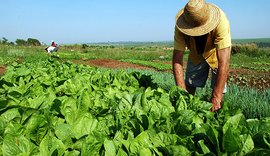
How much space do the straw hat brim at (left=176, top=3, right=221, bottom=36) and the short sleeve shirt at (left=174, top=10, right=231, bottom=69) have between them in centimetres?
8

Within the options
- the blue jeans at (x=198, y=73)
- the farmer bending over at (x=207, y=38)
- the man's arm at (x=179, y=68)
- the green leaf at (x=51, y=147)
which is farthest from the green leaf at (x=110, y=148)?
the blue jeans at (x=198, y=73)

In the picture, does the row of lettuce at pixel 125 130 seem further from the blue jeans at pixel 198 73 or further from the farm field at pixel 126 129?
the blue jeans at pixel 198 73

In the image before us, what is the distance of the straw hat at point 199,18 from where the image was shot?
3.58 m

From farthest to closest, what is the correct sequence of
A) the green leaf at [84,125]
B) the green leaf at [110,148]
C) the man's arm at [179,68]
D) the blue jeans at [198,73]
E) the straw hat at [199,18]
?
the blue jeans at [198,73] < the man's arm at [179,68] < the straw hat at [199,18] < the green leaf at [84,125] < the green leaf at [110,148]

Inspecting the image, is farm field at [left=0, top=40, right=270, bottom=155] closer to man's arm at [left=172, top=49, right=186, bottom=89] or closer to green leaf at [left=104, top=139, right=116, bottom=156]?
green leaf at [left=104, top=139, right=116, bottom=156]

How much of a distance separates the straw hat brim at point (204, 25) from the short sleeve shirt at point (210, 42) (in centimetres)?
8

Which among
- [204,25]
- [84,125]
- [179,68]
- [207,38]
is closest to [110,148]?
[84,125]

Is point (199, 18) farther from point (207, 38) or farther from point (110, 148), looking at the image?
point (110, 148)

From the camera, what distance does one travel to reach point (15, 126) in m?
1.99

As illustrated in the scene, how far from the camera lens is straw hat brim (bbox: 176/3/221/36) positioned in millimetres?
3646

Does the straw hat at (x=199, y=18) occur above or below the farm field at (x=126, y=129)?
above

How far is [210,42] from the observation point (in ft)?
13.4

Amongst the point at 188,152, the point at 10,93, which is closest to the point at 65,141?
the point at 188,152

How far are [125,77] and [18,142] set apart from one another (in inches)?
116
